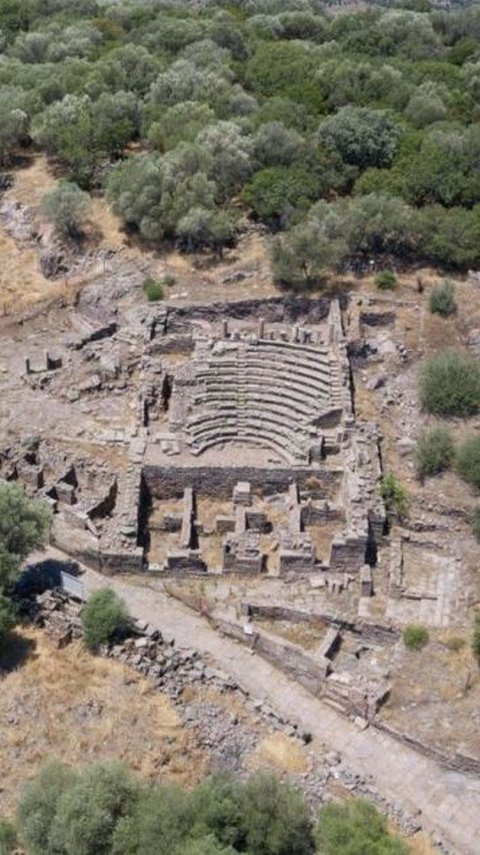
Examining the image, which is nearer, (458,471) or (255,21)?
(458,471)

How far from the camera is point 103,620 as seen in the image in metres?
26.8

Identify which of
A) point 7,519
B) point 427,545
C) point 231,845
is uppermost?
point 7,519

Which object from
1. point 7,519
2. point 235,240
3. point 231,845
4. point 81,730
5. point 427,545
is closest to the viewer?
point 231,845

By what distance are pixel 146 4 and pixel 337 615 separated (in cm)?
7680

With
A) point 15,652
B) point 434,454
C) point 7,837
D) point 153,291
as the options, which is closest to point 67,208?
point 153,291

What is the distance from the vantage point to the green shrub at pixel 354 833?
2022 centimetres

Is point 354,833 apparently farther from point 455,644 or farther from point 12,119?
point 12,119

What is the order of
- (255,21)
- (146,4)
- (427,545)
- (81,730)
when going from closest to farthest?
(81,730) → (427,545) → (255,21) → (146,4)

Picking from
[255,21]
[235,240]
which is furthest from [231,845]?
[255,21]

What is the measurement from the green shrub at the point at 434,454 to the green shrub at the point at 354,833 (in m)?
15.7

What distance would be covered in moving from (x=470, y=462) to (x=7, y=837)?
20.8 m

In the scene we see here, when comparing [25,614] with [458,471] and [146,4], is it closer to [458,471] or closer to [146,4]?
[458,471]

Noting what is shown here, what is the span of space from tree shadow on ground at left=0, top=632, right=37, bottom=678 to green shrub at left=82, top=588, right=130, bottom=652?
164 centimetres

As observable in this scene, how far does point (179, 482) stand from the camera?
34531 mm
